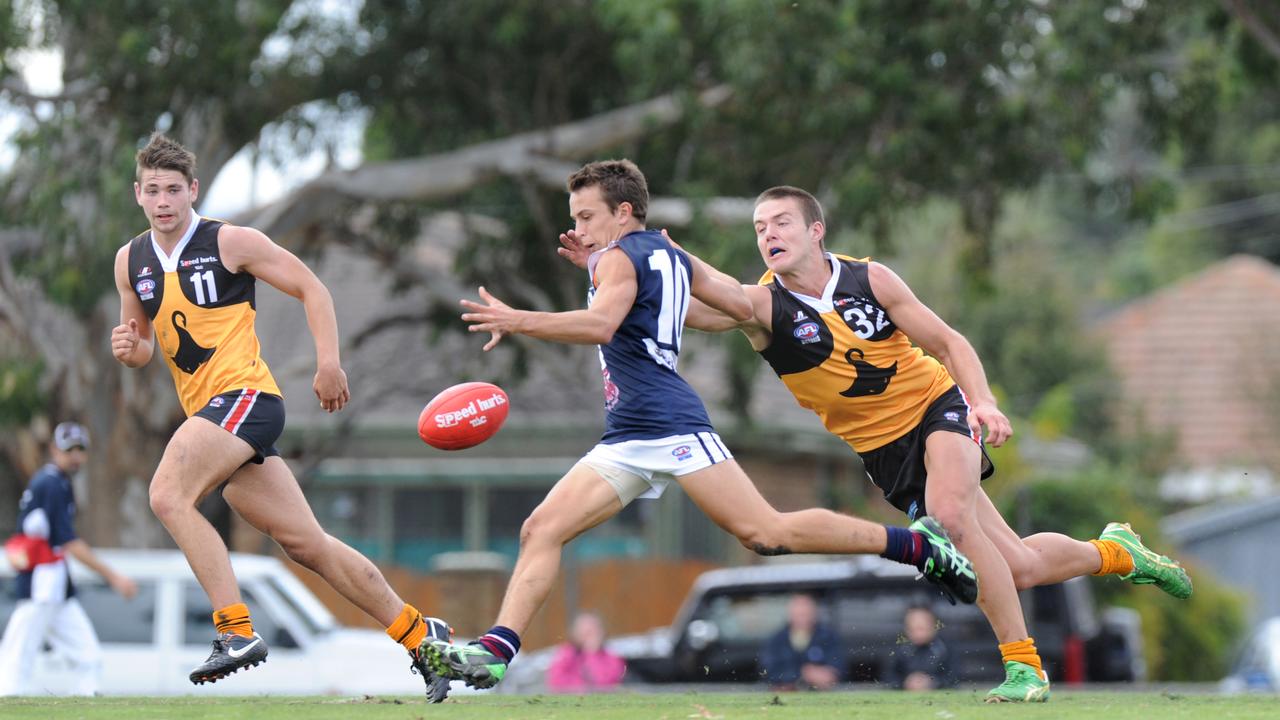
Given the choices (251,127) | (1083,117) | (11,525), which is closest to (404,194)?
(251,127)

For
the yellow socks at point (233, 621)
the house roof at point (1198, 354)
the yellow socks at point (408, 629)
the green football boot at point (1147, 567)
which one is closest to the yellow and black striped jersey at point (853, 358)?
the green football boot at point (1147, 567)

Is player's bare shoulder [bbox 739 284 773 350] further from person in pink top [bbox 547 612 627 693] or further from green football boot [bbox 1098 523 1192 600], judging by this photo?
person in pink top [bbox 547 612 627 693]

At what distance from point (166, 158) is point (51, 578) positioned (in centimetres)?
524

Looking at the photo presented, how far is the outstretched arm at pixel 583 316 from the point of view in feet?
21.9

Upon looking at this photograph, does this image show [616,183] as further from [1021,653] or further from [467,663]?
[1021,653]

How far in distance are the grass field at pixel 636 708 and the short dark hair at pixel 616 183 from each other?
2.08m

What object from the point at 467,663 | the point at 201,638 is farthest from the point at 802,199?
the point at 201,638

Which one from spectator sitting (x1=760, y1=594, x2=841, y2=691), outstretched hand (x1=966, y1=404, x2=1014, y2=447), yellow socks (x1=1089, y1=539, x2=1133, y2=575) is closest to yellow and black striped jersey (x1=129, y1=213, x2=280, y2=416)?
outstretched hand (x1=966, y1=404, x2=1014, y2=447)

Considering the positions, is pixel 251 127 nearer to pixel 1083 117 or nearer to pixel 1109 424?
pixel 1083 117

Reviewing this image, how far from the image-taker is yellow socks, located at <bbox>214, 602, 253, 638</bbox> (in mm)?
7492

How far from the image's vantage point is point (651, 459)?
7133 millimetres

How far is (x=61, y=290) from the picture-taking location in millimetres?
16562

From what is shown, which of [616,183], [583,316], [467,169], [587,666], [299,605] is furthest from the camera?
[467,169]

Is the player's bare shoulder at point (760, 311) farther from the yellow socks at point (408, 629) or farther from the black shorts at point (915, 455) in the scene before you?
the yellow socks at point (408, 629)
